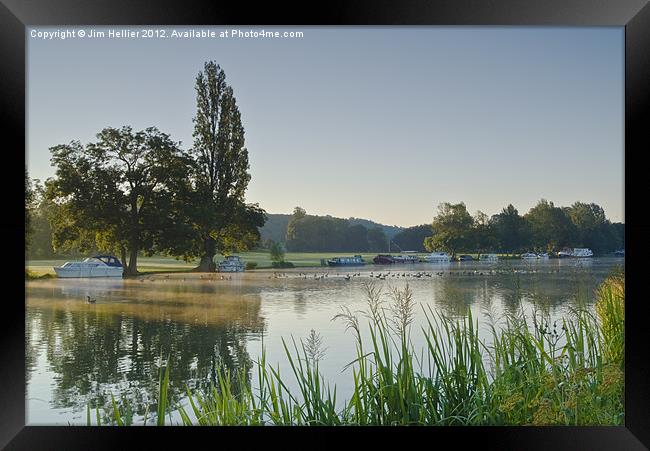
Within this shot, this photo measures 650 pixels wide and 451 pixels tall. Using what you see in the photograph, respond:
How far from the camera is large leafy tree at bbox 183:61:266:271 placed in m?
4.17

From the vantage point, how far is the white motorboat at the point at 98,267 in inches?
167

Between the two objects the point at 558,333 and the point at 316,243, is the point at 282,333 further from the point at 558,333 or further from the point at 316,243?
the point at 558,333

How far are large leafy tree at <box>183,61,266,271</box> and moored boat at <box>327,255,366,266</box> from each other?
63 cm

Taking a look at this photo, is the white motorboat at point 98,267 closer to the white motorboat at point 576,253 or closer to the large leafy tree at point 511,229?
the large leafy tree at point 511,229

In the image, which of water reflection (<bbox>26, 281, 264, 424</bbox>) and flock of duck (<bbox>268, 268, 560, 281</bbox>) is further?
flock of duck (<bbox>268, 268, 560, 281</bbox>)

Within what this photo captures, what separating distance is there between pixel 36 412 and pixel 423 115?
11.9 feet

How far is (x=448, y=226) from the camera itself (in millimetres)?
4297

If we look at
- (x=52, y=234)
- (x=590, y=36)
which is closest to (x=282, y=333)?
(x=52, y=234)

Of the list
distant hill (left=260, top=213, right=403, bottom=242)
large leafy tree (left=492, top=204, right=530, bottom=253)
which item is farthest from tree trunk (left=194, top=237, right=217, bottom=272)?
large leafy tree (left=492, top=204, right=530, bottom=253)

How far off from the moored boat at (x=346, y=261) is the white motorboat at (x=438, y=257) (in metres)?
0.52

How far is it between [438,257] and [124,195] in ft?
8.32

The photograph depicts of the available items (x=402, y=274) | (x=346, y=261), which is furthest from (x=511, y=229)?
(x=346, y=261)

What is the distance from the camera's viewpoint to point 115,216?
4.30 m

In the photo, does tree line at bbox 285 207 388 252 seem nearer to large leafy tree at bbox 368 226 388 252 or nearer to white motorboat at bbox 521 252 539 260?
large leafy tree at bbox 368 226 388 252
